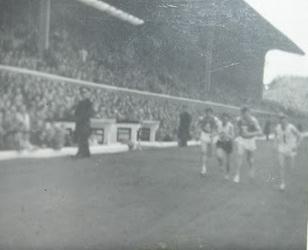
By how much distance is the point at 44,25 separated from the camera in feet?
13.7

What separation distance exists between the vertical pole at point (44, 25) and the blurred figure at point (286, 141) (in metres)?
2.40

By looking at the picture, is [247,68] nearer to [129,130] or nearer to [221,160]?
[221,160]

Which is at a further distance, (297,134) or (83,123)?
(297,134)

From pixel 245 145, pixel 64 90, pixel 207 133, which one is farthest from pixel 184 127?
pixel 64 90

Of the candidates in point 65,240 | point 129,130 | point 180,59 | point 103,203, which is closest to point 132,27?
point 180,59

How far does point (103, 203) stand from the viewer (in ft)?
13.6

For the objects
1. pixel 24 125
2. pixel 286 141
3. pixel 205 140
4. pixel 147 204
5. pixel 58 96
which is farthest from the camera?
pixel 286 141

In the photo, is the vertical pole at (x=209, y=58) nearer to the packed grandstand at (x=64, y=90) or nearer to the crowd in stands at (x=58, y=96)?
the packed grandstand at (x=64, y=90)

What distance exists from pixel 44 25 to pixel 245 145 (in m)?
2.22

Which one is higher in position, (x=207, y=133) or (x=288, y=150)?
(x=207, y=133)

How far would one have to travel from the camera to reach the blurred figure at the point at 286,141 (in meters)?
4.55

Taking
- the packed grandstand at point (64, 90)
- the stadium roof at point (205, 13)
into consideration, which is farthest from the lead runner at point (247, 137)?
the stadium roof at point (205, 13)

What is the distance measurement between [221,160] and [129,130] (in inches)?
37.4

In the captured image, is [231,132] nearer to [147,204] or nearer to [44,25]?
[147,204]
